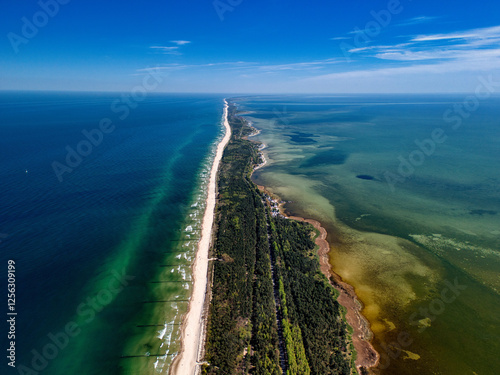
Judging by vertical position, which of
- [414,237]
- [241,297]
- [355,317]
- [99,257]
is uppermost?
[99,257]

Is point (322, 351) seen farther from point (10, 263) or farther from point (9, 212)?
point (9, 212)

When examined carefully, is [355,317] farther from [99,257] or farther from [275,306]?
[99,257]

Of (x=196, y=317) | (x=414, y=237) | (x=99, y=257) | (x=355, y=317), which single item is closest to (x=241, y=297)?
(x=196, y=317)

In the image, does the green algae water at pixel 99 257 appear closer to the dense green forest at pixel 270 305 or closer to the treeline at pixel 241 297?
the treeline at pixel 241 297

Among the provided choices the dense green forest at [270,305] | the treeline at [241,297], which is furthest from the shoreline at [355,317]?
the treeline at [241,297]

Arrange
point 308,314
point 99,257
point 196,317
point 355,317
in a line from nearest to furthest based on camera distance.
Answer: point 196,317 → point 308,314 → point 355,317 → point 99,257

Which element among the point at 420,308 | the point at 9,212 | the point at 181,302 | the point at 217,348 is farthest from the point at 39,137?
the point at 420,308

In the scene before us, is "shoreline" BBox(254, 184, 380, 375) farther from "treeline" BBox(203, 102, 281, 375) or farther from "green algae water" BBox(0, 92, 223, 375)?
"green algae water" BBox(0, 92, 223, 375)
